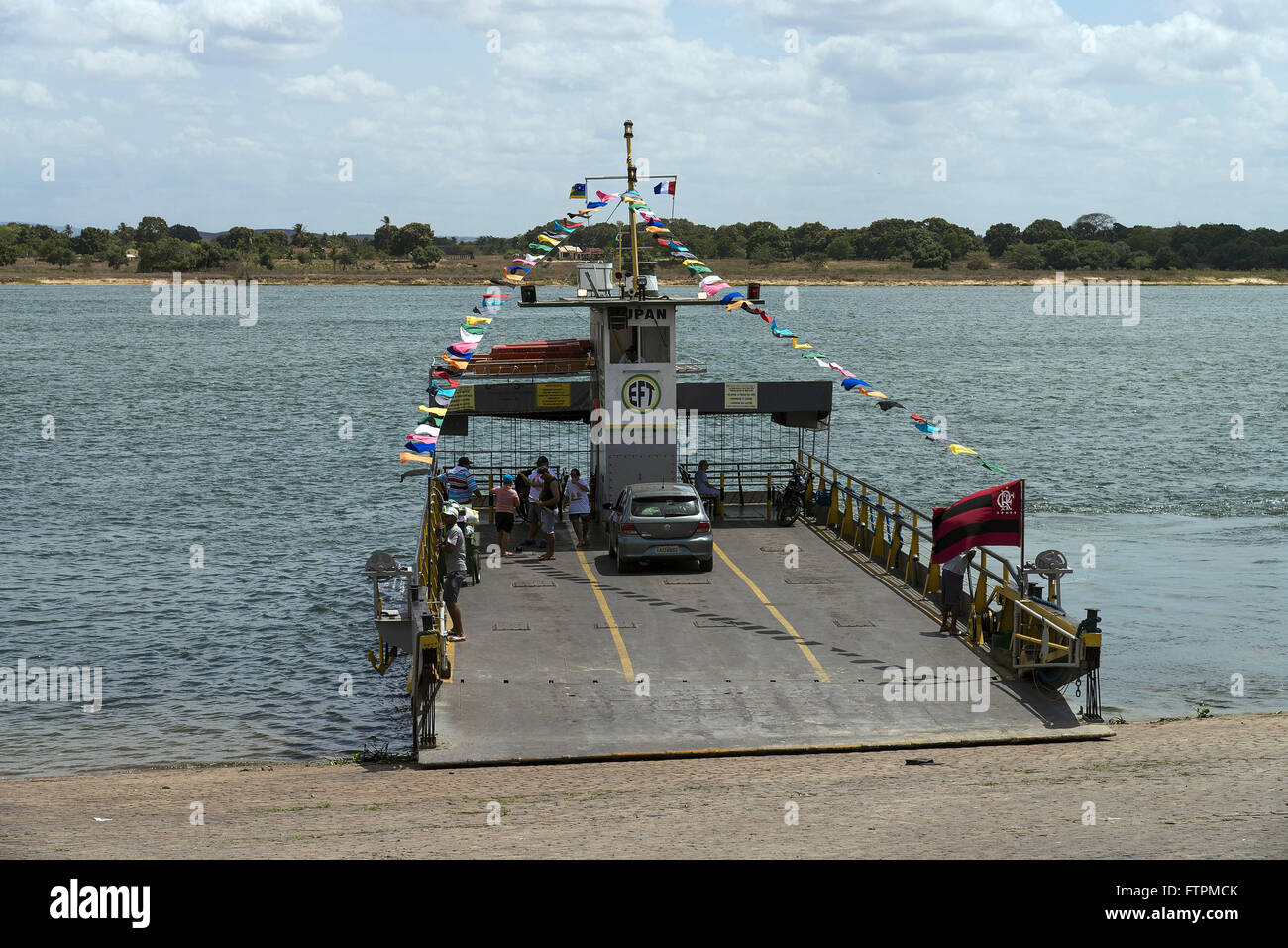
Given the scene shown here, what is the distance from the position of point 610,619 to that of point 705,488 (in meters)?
8.16

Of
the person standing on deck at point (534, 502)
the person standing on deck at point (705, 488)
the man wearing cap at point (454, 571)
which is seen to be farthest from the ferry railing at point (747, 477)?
the man wearing cap at point (454, 571)

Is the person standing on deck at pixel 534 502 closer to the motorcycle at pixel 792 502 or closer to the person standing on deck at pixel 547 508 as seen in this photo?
the person standing on deck at pixel 547 508

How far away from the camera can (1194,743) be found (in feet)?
51.5

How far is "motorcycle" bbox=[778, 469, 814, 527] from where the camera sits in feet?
87.9

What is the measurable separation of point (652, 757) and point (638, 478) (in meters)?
11.7

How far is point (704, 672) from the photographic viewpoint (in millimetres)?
16969

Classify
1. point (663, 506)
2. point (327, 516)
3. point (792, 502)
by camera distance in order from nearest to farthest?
point (663, 506) < point (792, 502) < point (327, 516)

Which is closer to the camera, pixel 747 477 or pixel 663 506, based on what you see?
pixel 663 506

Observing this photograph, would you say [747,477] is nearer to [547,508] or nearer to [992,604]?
[547,508]

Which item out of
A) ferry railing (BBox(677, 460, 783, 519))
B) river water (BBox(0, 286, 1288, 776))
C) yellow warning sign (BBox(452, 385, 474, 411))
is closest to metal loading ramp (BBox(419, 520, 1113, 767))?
river water (BBox(0, 286, 1288, 776))

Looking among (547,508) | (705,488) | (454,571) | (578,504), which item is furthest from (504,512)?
(705,488)

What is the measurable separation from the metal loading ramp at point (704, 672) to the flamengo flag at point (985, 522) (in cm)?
136

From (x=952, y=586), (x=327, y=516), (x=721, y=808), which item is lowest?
(x=327, y=516)

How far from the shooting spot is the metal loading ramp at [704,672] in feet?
48.8
